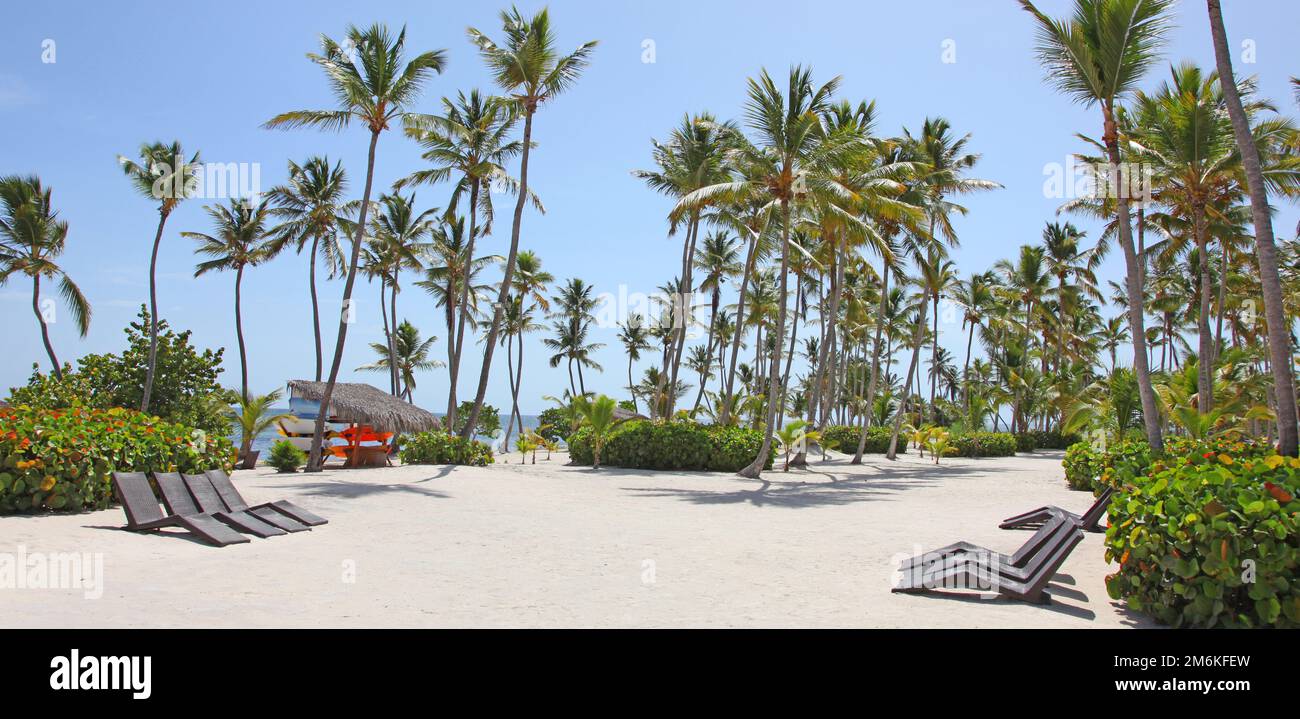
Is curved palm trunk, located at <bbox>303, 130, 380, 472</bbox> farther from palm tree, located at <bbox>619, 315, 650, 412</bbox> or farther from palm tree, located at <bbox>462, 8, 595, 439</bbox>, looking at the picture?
palm tree, located at <bbox>619, 315, 650, 412</bbox>

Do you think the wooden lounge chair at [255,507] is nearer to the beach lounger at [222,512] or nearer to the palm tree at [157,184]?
the beach lounger at [222,512]

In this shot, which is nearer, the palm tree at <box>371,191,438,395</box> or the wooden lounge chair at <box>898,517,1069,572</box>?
the wooden lounge chair at <box>898,517,1069,572</box>

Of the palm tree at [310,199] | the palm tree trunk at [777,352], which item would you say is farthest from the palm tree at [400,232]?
the palm tree trunk at [777,352]

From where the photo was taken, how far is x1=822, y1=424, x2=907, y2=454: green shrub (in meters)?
35.6

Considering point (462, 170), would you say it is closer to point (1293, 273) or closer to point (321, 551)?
point (321, 551)

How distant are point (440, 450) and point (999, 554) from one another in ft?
55.1

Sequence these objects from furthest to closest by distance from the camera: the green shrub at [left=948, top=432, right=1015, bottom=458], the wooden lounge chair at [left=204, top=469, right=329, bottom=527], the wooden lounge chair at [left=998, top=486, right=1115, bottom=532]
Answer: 1. the green shrub at [left=948, top=432, right=1015, bottom=458]
2. the wooden lounge chair at [left=998, top=486, right=1115, bottom=532]
3. the wooden lounge chair at [left=204, top=469, right=329, bottom=527]

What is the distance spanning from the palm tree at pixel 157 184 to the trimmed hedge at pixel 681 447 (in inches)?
632

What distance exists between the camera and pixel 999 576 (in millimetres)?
6543

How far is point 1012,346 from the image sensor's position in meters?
45.8

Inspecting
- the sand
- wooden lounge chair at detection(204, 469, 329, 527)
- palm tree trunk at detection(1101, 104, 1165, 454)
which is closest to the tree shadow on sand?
the sand

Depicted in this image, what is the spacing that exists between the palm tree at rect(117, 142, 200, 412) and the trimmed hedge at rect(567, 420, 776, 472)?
52.7 ft

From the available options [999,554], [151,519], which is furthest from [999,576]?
[151,519]
